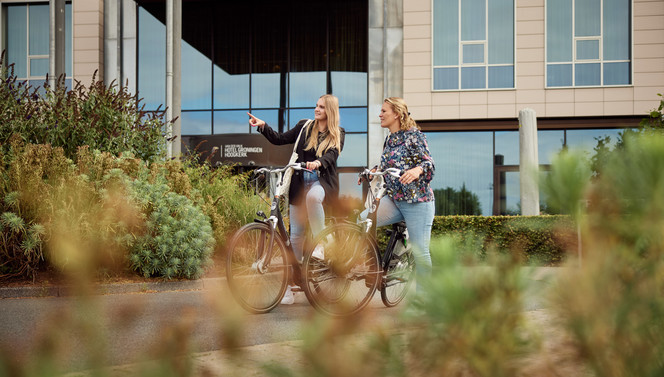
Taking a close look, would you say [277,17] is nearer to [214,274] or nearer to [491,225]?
[491,225]

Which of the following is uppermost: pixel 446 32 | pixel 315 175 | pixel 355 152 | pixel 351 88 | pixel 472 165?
pixel 446 32

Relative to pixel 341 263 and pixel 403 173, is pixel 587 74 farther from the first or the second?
pixel 341 263

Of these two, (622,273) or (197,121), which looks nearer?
(622,273)

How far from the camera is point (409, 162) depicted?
562 centimetres

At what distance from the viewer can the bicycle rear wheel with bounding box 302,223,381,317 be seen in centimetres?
530

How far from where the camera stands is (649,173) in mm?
697

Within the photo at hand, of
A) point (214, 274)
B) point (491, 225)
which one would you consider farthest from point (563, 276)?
point (491, 225)

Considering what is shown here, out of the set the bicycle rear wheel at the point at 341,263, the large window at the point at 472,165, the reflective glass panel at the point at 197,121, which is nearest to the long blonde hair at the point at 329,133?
the bicycle rear wheel at the point at 341,263

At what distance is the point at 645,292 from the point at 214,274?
322 inches

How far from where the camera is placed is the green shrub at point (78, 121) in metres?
9.12

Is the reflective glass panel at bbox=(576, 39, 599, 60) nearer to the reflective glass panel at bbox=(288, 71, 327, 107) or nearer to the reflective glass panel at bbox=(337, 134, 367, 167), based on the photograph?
the reflective glass panel at bbox=(337, 134, 367, 167)

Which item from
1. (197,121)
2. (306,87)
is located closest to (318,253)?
(306,87)

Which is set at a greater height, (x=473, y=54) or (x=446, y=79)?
(x=473, y=54)

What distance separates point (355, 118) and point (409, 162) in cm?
1664
